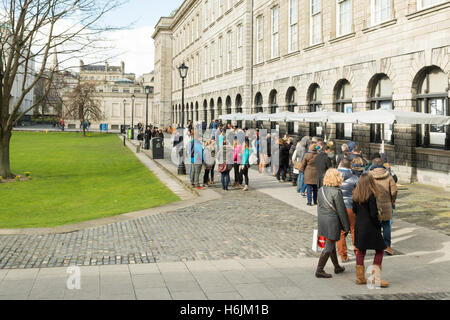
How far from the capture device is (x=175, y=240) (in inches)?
366

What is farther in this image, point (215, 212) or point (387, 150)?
point (387, 150)

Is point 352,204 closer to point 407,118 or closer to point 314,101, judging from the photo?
point 407,118

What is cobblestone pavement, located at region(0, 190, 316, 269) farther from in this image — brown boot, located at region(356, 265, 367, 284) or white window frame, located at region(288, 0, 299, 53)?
white window frame, located at region(288, 0, 299, 53)

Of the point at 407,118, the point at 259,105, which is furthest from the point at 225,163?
the point at 259,105

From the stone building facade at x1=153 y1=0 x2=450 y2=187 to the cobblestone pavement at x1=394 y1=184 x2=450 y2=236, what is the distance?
103 cm

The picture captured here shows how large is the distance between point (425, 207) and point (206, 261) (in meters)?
7.62

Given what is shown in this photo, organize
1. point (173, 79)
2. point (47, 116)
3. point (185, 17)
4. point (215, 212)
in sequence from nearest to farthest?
point (215, 212) → point (185, 17) → point (173, 79) → point (47, 116)

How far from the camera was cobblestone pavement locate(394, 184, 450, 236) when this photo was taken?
36.0 feet

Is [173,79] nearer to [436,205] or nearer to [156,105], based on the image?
[156,105]

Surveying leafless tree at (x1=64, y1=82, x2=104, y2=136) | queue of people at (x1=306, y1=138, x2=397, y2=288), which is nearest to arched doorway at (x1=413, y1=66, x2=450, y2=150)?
queue of people at (x1=306, y1=138, x2=397, y2=288)

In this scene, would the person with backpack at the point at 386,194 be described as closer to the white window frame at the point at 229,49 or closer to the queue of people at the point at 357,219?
the queue of people at the point at 357,219

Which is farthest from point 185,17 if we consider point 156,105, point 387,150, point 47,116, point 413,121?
point 47,116

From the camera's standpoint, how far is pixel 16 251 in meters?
8.37

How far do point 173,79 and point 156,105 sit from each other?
12.3m
